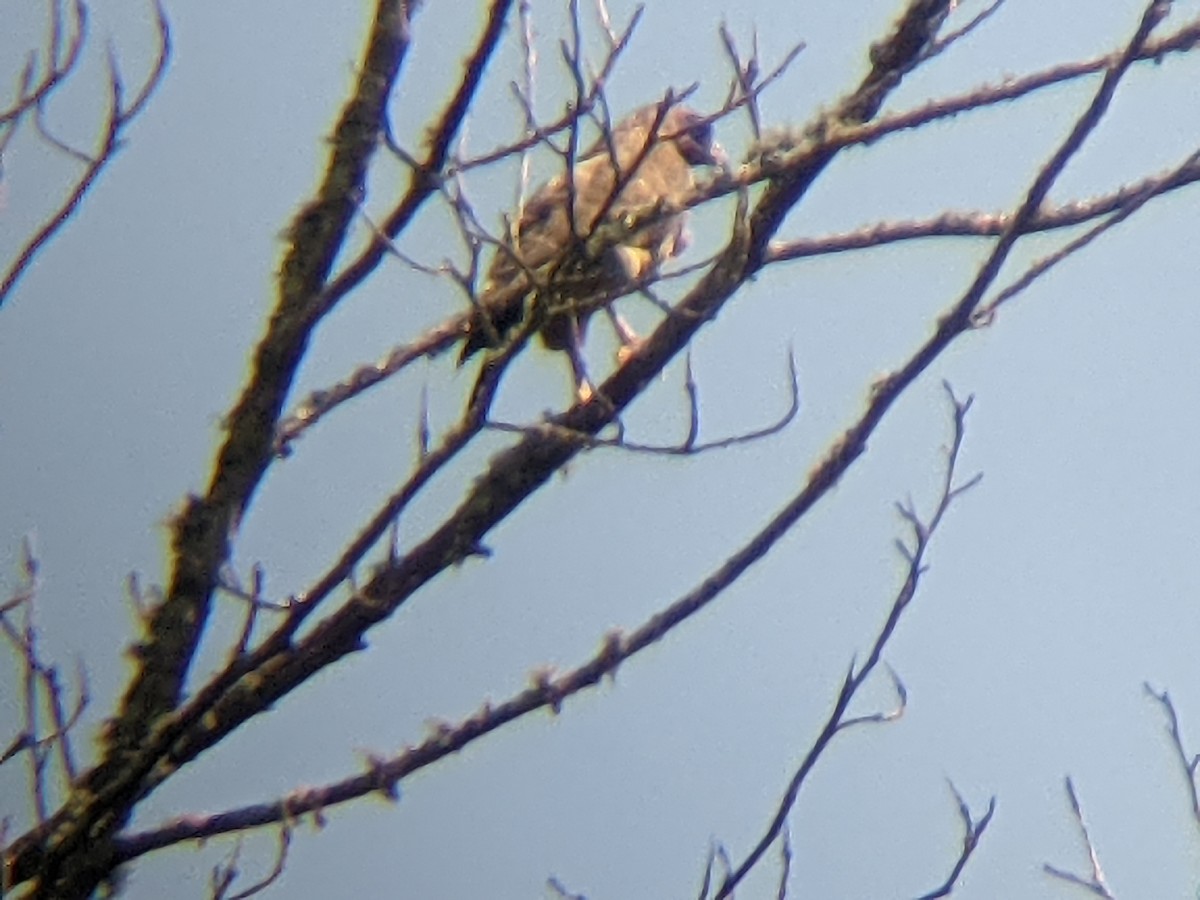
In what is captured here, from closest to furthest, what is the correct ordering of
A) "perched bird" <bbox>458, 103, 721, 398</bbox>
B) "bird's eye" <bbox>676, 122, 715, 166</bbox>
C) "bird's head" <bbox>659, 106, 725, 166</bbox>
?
"perched bird" <bbox>458, 103, 721, 398</bbox>, "bird's head" <bbox>659, 106, 725, 166</bbox>, "bird's eye" <bbox>676, 122, 715, 166</bbox>

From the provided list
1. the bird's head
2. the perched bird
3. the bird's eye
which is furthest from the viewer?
the bird's eye

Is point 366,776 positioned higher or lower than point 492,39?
lower

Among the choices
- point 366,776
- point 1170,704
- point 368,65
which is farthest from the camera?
point 1170,704

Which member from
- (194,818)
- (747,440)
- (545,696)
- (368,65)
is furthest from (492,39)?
(194,818)

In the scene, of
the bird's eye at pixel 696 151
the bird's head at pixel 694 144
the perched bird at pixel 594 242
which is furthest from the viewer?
the bird's eye at pixel 696 151

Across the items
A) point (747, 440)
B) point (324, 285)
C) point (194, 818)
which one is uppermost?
point (324, 285)

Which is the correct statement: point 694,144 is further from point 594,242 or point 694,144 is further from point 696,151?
point 594,242

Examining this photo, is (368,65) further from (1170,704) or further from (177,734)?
(1170,704)

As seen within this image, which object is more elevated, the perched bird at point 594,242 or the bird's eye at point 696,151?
the bird's eye at point 696,151
